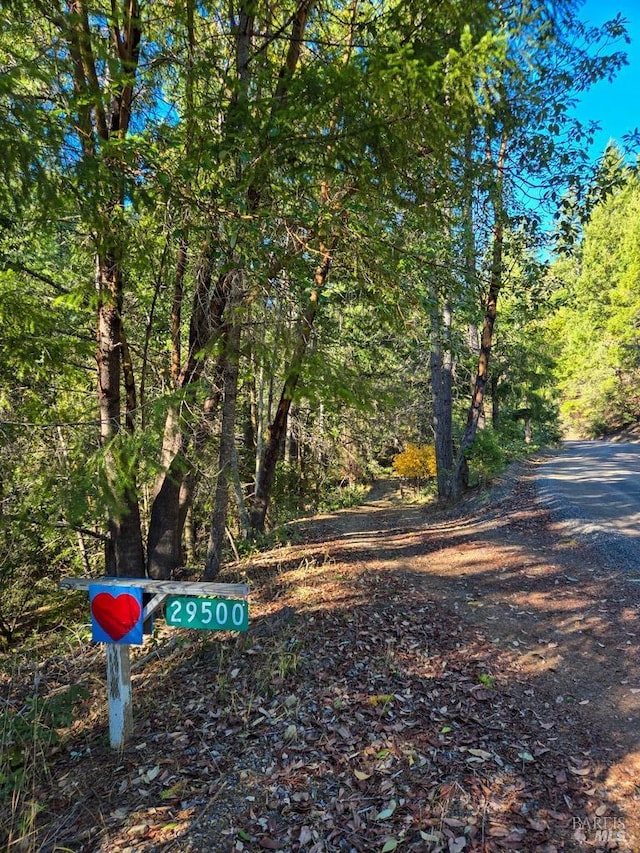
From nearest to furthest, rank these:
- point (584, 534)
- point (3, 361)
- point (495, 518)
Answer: point (3, 361) < point (584, 534) < point (495, 518)

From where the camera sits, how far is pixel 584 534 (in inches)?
346

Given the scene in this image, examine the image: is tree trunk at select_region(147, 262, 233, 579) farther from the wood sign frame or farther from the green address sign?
the green address sign

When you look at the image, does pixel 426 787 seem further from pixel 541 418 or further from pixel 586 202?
pixel 541 418

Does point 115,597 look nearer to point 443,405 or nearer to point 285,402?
point 285,402

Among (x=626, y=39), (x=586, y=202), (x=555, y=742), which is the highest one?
(x=626, y=39)

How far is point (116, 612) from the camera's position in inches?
132

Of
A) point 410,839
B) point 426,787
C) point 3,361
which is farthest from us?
point 3,361

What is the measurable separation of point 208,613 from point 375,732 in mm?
1520

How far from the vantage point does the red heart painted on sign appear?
3.32 metres

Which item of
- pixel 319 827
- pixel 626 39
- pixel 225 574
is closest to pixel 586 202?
pixel 626 39

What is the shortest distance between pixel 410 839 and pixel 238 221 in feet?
13.8

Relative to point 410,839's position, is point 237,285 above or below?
above

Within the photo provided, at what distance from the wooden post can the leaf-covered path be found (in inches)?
5.4

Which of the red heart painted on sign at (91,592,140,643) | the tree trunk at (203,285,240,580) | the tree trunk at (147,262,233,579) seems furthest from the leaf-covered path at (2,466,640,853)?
the tree trunk at (147,262,233,579)
